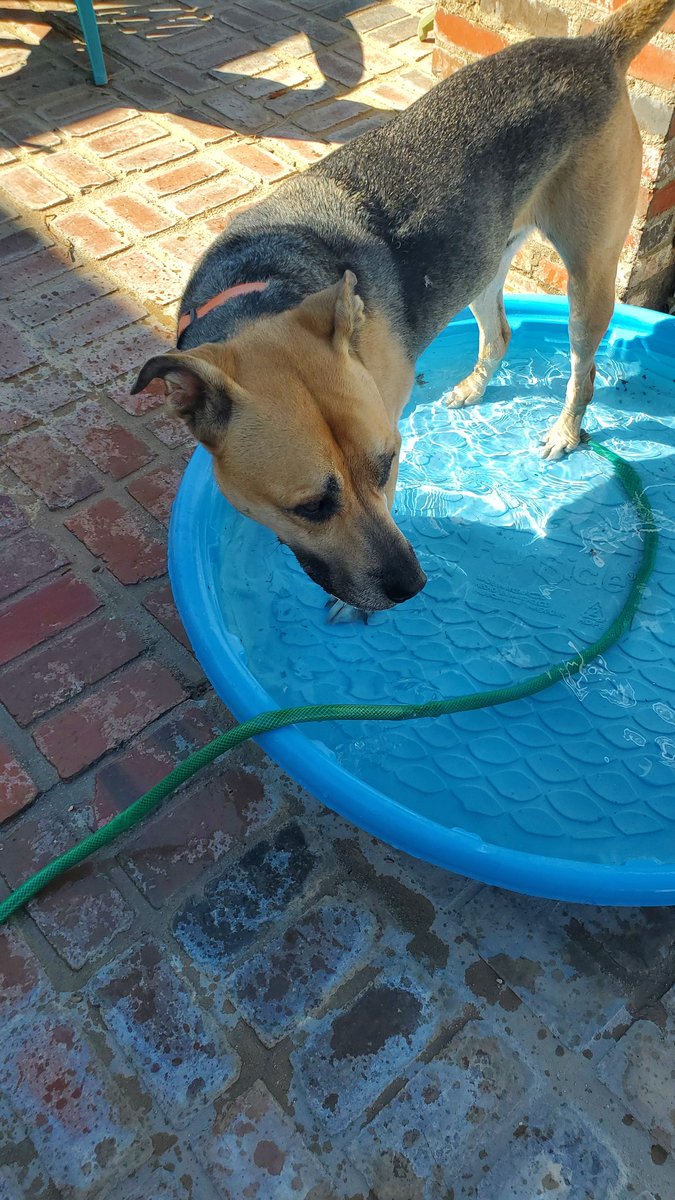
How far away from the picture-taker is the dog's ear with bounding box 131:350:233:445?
2416mm

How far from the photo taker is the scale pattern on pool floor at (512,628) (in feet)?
10.6

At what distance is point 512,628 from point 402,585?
1162 mm

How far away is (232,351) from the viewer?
105 inches

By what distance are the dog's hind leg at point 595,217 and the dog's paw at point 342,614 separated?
1704 millimetres

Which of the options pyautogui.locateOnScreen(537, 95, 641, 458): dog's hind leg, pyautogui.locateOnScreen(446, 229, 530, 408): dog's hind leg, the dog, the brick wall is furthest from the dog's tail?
pyautogui.locateOnScreen(446, 229, 530, 408): dog's hind leg

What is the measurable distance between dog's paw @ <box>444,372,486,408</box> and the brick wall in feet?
3.00

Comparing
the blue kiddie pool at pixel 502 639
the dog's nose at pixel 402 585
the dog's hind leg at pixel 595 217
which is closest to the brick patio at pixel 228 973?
the blue kiddie pool at pixel 502 639

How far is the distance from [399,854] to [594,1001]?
2.54 ft

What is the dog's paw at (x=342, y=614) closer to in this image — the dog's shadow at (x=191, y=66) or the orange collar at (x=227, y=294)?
the orange collar at (x=227, y=294)

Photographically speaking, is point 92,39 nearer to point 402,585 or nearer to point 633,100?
point 633,100

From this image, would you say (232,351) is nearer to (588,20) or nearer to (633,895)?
(633,895)

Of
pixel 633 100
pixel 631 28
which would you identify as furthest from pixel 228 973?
pixel 633 100

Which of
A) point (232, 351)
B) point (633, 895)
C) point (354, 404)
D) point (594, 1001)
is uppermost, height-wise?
point (232, 351)

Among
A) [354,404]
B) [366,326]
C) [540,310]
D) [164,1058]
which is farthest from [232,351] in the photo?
[540,310]
